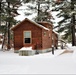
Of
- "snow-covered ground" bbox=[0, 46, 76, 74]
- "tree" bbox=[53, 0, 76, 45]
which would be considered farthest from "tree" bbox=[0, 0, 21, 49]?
"snow-covered ground" bbox=[0, 46, 76, 74]

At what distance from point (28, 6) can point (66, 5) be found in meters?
6.14

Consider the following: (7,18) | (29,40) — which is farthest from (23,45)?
(7,18)

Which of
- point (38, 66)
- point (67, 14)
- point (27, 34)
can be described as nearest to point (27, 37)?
point (27, 34)

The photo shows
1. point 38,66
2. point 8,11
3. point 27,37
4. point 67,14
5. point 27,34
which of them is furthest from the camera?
point 67,14

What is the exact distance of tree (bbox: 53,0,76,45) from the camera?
31.0m

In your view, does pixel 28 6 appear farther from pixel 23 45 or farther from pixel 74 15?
pixel 23 45

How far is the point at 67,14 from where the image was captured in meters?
31.1

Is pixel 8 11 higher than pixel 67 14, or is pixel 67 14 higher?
pixel 8 11

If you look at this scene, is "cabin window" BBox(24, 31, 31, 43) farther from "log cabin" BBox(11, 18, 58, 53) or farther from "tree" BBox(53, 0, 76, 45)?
"tree" BBox(53, 0, 76, 45)

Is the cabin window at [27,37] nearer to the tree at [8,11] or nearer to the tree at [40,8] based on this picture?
the tree at [8,11]

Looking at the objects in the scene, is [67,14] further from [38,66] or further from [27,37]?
[38,66]

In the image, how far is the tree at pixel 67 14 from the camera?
31.0m

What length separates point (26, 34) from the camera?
2381 cm

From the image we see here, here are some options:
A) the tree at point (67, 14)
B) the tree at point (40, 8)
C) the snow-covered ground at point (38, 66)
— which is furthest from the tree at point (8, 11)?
the snow-covered ground at point (38, 66)
